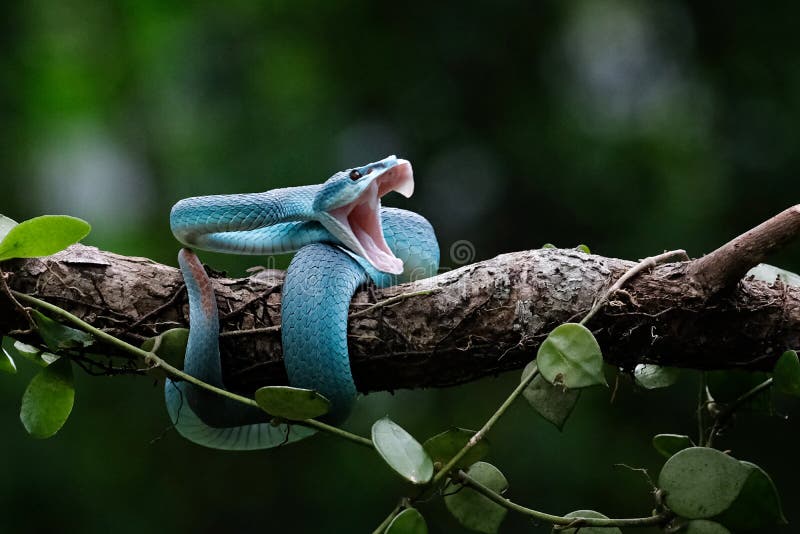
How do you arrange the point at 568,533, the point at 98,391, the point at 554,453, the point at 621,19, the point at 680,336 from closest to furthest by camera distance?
the point at 568,533 < the point at 680,336 < the point at 554,453 < the point at 98,391 < the point at 621,19

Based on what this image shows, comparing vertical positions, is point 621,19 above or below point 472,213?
above

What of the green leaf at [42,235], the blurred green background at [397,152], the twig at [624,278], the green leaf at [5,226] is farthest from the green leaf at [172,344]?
the blurred green background at [397,152]

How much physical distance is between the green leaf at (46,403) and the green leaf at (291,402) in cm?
51

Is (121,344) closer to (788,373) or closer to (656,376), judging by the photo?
(656,376)

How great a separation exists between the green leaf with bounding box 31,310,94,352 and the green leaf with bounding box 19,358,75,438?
0.21ft

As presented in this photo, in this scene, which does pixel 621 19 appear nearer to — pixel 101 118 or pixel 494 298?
pixel 101 118

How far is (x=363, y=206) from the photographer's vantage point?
259 cm

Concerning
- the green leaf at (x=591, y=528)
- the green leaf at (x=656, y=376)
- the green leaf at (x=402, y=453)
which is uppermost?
the green leaf at (x=402, y=453)

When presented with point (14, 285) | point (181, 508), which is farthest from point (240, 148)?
point (14, 285)

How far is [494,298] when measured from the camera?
6.56 ft

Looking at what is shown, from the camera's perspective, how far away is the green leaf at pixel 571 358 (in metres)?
1.60

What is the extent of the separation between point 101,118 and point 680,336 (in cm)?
478

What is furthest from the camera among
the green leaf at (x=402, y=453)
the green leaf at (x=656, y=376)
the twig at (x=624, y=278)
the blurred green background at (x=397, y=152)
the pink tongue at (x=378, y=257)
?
A: the blurred green background at (x=397, y=152)

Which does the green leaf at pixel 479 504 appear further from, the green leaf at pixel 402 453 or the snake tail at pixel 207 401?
the snake tail at pixel 207 401
